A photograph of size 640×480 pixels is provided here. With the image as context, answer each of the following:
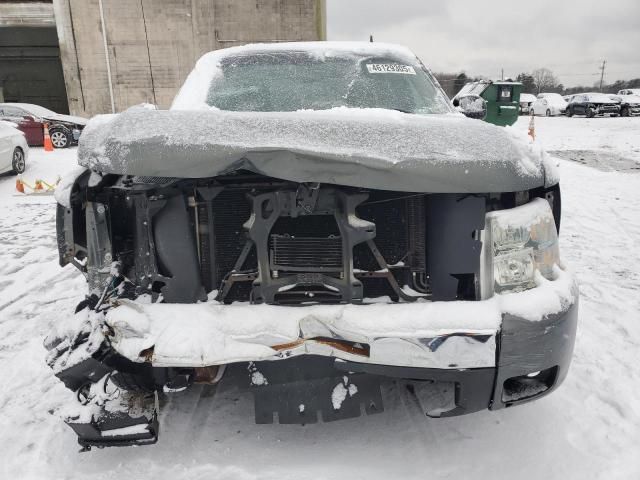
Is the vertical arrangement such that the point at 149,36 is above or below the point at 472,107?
above

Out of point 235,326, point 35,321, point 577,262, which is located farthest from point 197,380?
point 577,262

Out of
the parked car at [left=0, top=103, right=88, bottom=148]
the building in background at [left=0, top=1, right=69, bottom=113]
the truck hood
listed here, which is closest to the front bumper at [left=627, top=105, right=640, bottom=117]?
the parked car at [left=0, top=103, right=88, bottom=148]

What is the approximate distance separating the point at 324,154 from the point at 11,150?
1008 centimetres

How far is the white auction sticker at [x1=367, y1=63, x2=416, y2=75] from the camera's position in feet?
11.5

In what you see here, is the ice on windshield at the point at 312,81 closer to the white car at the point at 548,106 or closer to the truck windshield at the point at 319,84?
the truck windshield at the point at 319,84

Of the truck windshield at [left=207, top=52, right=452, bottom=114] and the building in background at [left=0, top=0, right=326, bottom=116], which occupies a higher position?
the building in background at [left=0, top=0, right=326, bottom=116]

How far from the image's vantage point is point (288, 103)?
3.11 metres

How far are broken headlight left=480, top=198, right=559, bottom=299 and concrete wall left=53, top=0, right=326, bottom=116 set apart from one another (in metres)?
21.9

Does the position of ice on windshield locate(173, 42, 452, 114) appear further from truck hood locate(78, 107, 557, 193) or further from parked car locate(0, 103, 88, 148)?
parked car locate(0, 103, 88, 148)

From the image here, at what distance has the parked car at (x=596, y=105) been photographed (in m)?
27.4

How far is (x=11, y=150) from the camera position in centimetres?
973

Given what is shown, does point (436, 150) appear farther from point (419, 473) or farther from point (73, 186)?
point (73, 186)

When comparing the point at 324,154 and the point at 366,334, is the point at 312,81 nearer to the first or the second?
the point at 324,154

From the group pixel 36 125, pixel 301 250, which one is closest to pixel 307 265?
pixel 301 250
